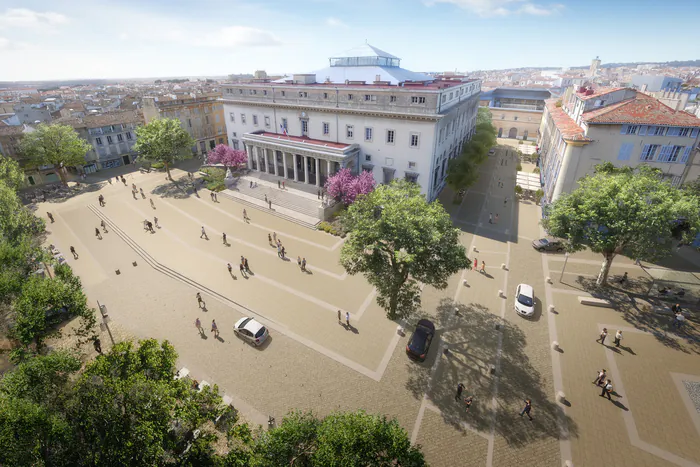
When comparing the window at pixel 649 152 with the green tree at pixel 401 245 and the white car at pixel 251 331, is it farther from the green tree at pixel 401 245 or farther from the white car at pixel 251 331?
the white car at pixel 251 331

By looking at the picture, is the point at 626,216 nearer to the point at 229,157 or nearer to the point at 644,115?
the point at 644,115

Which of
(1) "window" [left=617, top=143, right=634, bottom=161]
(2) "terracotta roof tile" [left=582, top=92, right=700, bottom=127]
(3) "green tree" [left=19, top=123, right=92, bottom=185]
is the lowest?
(3) "green tree" [left=19, top=123, right=92, bottom=185]

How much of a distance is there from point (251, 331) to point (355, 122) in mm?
34774

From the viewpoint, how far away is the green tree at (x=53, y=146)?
171 feet

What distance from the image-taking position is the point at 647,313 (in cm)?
2803

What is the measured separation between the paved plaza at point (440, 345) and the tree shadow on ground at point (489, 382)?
0.08 meters

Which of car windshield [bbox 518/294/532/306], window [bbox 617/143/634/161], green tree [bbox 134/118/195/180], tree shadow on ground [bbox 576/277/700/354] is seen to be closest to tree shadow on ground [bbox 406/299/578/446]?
car windshield [bbox 518/294/532/306]

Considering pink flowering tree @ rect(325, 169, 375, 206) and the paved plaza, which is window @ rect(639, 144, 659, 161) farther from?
pink flowering tree @ rect(325, 169, 375, 206)

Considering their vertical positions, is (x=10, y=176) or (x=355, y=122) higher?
(x=355, y=122)

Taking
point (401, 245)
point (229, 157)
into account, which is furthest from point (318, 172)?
point (401, 245)

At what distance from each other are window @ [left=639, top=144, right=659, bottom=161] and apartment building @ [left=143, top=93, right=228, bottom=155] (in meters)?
77.6

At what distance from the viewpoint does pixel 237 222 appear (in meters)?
44.1

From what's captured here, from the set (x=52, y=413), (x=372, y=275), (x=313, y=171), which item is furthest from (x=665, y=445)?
(x=313, y=171)

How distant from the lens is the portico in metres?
47.8
